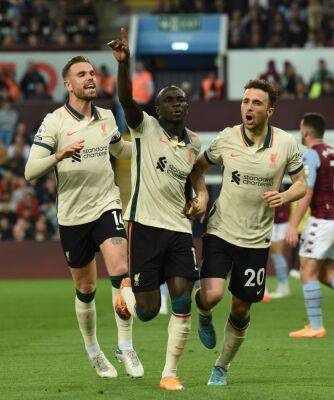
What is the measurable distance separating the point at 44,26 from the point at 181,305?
20.9 m

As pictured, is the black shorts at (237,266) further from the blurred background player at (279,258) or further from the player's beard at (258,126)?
the blurred background player at (279,258)

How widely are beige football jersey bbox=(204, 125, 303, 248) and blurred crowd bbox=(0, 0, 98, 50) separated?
19.0 meters

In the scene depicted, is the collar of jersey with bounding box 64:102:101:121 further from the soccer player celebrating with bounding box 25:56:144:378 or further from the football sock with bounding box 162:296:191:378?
the football sock with bounding box 162:296:191:378

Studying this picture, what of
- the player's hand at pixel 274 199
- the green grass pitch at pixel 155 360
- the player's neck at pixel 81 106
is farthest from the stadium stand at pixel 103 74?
the player's hand at pixel 274 199

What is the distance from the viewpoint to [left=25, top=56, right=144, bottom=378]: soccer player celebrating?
31.0 feet

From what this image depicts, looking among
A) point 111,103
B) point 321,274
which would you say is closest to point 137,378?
point 321,274

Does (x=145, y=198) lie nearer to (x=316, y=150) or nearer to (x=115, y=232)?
(x=115, y=232)

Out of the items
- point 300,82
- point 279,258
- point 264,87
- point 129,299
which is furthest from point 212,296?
point 300,82

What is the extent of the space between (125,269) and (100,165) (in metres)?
0.88

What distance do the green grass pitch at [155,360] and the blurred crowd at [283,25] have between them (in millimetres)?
12255

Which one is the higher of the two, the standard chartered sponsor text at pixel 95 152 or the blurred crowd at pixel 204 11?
the standard chartered sponsor text at pixel 95 152

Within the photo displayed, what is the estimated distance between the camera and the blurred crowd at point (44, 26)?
28.0 meters

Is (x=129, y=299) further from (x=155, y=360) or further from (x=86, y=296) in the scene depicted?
(x=155, y=360)

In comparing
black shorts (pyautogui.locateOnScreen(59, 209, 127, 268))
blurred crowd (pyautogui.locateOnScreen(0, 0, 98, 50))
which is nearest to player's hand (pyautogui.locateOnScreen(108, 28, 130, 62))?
black shorts (pyautogui.locateOnScreen(59, 209, 127, 268))
